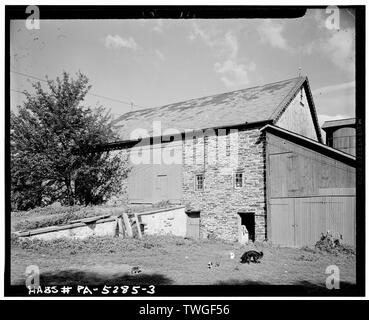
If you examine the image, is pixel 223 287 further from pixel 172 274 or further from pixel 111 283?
pixel 111 283

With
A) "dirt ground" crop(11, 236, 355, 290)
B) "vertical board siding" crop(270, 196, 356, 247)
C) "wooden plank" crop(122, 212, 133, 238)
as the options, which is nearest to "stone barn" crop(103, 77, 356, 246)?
"vertical board siding" crop(270, 196, 356, 247)

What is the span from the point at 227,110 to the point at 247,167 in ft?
10.8

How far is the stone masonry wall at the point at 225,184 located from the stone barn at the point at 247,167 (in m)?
0.04

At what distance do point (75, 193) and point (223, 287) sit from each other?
375 inches

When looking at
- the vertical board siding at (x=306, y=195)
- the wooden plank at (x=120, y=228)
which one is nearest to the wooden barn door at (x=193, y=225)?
the wooden plank at (x=120, y=228)

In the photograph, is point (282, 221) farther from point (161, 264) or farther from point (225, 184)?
point (161, 264)

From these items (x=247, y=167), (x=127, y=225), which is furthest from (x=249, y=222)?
(x=127, y=225)

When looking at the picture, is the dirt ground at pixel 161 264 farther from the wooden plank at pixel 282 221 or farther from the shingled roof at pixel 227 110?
the shingled roof at pixel 227 110

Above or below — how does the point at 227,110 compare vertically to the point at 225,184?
above

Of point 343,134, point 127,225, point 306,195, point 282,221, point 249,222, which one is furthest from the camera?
point 343,134

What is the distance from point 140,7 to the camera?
6438 millimetres

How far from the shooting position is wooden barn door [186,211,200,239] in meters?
14.1

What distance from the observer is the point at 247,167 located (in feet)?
42.3
